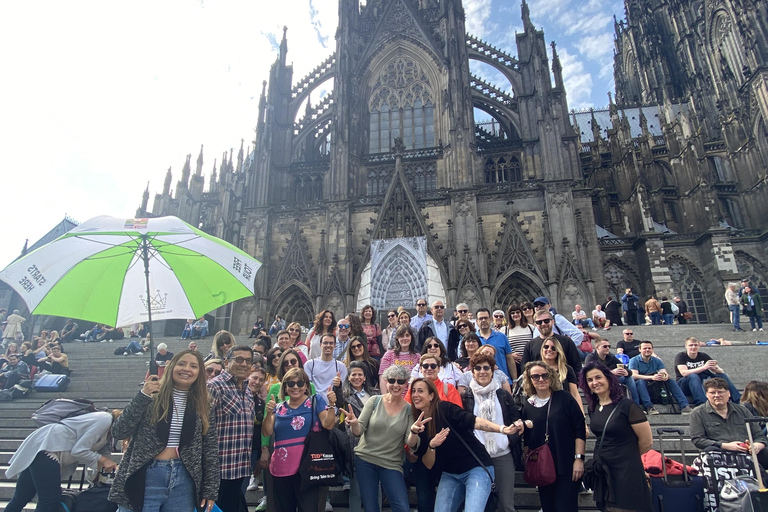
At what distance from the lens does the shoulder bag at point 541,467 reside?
362 cm

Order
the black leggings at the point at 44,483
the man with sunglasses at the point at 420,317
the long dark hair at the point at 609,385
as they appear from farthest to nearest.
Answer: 1. the man with sunglasses at the point at 420,317
2. the black leggings at the point at 44,483
3. the long dark hair at the point at 609,385

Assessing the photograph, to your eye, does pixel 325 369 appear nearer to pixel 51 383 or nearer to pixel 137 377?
pixel 137 377

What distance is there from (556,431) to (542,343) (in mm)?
1175

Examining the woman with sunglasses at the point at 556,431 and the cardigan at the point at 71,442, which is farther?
the cardigan at the point at 71,442

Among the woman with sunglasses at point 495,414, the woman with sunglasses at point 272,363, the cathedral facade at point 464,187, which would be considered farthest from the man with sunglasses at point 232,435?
the cathedral facade at point 464,187

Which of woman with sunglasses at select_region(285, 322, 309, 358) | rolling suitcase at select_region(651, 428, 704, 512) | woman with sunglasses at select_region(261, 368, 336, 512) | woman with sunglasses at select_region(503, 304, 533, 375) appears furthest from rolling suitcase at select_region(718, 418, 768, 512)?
woman with sunglasses at select_region(285, 322, 309, 358)

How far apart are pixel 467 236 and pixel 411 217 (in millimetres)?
2741

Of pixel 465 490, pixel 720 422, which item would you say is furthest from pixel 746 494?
pixel 465 490

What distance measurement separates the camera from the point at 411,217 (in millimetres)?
20688

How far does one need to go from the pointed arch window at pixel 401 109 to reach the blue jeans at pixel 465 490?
2179cm

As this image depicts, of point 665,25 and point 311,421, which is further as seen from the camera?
point 665,25

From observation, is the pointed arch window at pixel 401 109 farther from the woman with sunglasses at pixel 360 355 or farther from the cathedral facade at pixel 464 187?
the woman with sunglasses at pixel 360 355

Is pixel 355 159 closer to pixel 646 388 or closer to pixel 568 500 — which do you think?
pixel 646 388

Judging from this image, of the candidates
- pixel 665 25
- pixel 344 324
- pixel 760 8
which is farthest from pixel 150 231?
pixel 665 25
